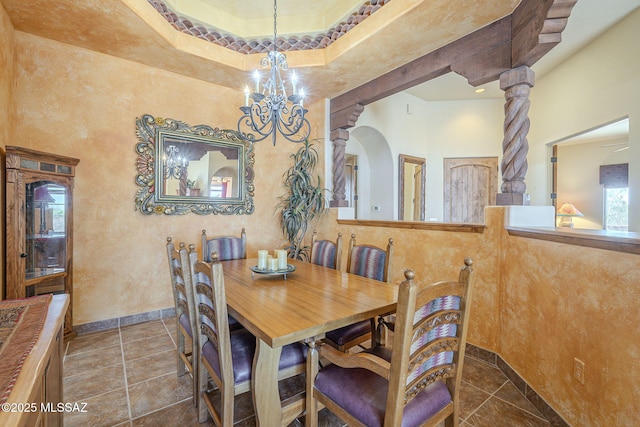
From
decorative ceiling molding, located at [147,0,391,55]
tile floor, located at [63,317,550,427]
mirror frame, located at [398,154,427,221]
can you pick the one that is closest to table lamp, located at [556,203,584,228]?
mirror frame, located at [398,154,427,221]

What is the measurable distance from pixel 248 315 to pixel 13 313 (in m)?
0.92

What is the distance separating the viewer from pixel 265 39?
315 cm

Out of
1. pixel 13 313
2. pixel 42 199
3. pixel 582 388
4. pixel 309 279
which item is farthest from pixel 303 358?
pixel 42 199

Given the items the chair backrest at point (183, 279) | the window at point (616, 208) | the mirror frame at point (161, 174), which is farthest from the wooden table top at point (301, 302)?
the window at point (616, 208)

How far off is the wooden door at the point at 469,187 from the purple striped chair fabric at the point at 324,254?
3.53m

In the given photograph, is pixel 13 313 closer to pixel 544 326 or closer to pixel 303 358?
pixel 303 358

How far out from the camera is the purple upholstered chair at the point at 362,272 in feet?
5.91

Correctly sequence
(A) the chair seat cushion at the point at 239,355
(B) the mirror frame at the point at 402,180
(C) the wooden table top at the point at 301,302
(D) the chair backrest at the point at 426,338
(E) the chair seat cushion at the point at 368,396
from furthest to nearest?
(B) the mirror frame at the point at 402,180 < (A) the chair seat cushion at the point at 239,355 < (C) the wooden table top at the point at 301,302 < (E) the chair seat cushion at the point at 368,396 < (D) the chair backrest at the point at 426,338

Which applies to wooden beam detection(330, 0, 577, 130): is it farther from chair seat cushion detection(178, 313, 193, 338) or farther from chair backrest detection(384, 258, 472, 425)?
chair seat cushion detection(178, 313, 193, 338)

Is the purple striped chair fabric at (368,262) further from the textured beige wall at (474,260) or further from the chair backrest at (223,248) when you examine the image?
the chair backrest at (223,248)

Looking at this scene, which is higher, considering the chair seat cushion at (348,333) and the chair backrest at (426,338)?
the chair backrest at (426,338)

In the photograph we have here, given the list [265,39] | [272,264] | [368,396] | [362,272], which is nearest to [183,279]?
[272,264]

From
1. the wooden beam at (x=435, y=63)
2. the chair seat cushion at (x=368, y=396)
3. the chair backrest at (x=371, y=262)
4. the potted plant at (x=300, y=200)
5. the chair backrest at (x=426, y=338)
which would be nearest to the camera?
the chair backrest at (x=426, y=338)

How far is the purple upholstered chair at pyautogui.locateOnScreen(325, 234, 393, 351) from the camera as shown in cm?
180
